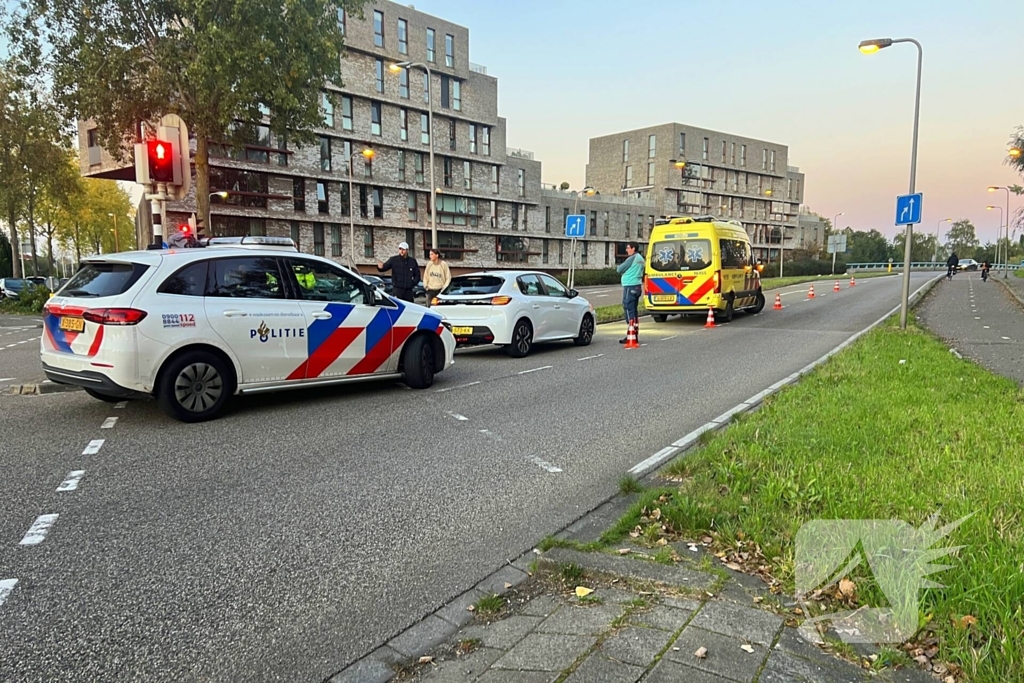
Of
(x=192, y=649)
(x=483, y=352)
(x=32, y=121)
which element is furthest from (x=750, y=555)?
(x=32, y=121)

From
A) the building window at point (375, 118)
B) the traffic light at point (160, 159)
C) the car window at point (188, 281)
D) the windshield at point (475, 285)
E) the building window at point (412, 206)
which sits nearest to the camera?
the car window at point (188, 281)

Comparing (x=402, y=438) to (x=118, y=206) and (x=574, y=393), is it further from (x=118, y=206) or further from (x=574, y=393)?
(x=118, y=206)

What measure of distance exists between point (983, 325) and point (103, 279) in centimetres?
1877

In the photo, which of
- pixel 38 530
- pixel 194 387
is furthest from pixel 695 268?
pixel 38 530

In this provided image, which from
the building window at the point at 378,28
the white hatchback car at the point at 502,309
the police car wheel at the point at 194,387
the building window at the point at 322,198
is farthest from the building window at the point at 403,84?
the police car wheel at the point at 194,387

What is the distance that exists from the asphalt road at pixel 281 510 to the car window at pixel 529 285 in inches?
144

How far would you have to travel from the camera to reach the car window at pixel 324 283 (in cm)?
763

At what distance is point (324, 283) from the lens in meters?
7.85

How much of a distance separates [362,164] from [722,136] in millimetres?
54221

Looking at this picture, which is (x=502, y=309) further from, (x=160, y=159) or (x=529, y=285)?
(x=160, y=159)

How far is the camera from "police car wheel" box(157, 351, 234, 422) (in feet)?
21.1

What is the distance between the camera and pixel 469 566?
3.64 m

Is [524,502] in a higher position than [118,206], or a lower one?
lower

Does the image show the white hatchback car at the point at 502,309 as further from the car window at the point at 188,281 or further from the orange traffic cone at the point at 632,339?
the car window at the point at 188,281
